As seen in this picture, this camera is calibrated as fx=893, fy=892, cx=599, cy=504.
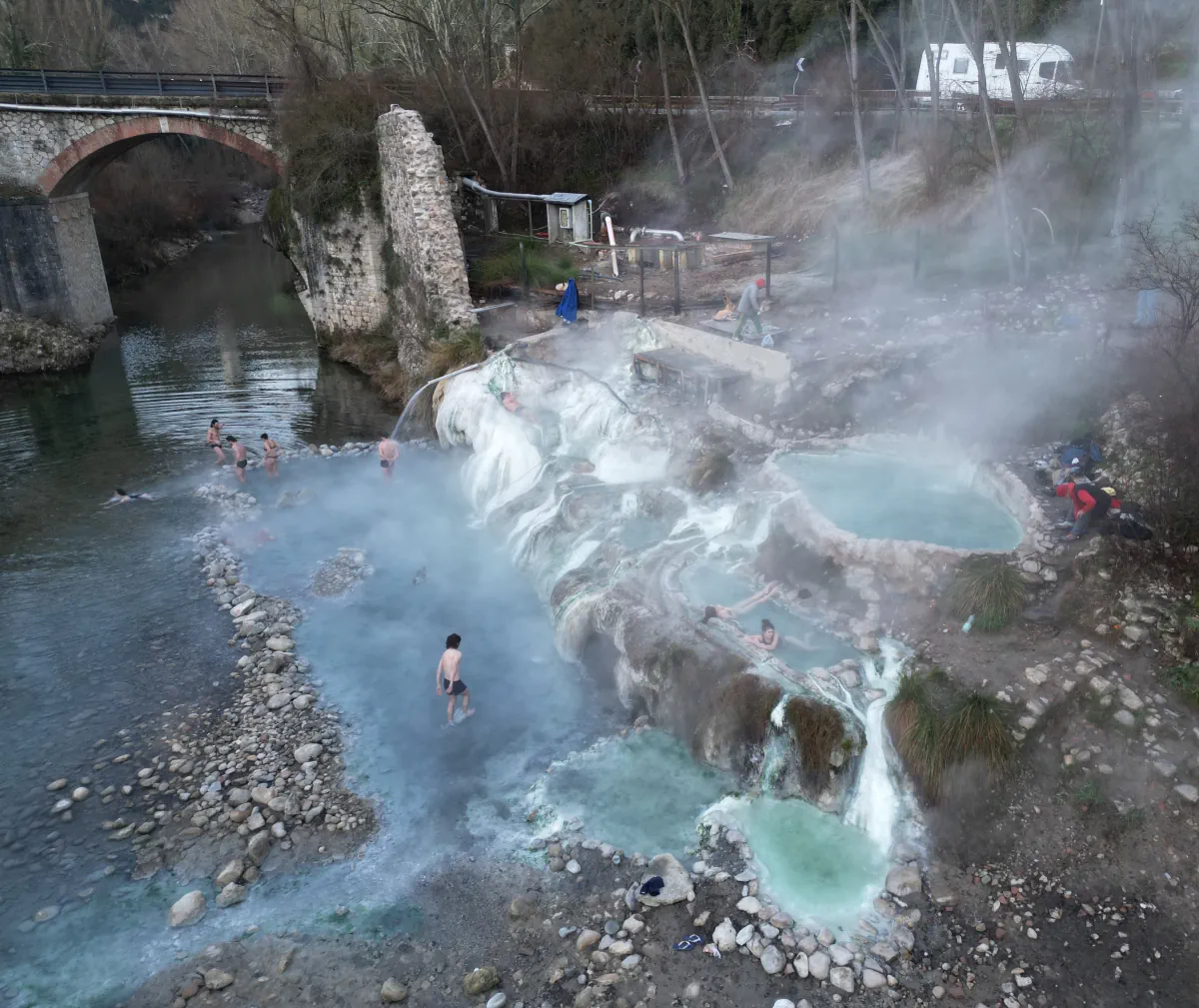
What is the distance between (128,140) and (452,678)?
21.6 metres

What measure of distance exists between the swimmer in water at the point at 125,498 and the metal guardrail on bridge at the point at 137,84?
13535 mm

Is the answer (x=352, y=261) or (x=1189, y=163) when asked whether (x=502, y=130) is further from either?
(x=1189, y=163)

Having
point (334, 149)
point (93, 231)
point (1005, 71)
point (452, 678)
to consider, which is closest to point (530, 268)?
point (334, 149)

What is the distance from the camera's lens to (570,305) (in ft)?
55.7

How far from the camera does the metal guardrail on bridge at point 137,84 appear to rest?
22.5m

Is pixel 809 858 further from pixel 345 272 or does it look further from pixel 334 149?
pixel 334 149

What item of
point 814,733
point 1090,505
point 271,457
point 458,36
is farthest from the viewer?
point 458,36

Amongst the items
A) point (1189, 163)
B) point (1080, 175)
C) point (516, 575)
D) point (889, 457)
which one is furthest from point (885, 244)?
point (516, 575)

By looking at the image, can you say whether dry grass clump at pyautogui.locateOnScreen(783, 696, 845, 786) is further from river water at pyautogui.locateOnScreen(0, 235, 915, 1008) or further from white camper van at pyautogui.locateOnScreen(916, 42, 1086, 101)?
white camper van at pyautogui.locateOnScreen(916, 42, 1086, 101)

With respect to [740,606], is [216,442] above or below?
above

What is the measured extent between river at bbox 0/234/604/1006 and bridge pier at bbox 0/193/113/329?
463 cm

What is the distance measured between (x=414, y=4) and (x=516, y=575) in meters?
17.9

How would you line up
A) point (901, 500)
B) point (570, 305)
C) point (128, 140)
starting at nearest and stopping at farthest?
1. point (901, 500)
2. point (570, 305)
3. point (128, 140)

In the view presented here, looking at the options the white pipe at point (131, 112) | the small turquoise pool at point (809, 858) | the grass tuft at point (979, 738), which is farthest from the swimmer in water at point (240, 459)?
the grass tuft at point (979, 738)
